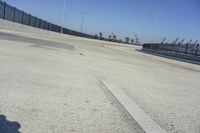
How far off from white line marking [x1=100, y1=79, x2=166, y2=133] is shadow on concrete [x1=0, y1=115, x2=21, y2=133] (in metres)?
1.80

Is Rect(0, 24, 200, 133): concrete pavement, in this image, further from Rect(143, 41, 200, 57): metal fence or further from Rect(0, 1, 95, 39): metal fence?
Rect(0, 1, 95, 39): metal fence

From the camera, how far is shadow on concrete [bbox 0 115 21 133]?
4.16 meters

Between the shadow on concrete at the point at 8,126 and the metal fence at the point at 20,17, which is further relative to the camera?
the metal fence at the point at 20,17

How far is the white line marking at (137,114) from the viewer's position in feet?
16.3

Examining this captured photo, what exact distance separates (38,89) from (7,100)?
1323 mm

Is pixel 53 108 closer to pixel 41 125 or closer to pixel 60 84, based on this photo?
pixel 41 125

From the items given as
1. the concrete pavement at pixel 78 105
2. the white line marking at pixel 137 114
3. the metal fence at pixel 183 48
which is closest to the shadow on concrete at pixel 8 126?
the concrete pavement at pixel 78 105

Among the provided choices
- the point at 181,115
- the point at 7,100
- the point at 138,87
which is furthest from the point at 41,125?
the point at 138,87

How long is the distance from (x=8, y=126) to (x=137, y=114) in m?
2.32

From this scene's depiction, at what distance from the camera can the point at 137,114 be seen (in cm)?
577

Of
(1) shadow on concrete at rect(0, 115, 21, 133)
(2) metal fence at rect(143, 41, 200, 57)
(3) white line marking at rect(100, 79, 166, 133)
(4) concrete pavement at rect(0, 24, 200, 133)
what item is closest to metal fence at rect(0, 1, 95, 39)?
(2) metal fence at rect(143, 41, 200, 57)

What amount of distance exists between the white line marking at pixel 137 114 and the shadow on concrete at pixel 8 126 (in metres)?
1.80

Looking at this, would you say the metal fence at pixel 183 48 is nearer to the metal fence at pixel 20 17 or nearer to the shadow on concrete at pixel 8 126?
the metal fence at pixel 20 17

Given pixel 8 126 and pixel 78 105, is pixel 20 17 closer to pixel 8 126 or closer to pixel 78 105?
pixel 78 105
